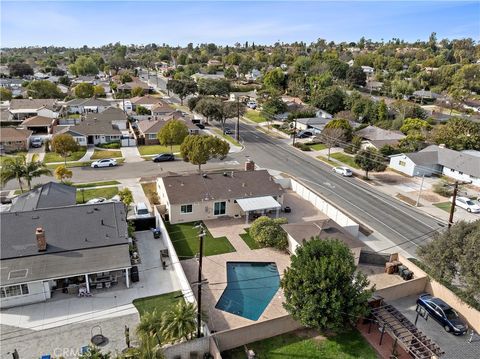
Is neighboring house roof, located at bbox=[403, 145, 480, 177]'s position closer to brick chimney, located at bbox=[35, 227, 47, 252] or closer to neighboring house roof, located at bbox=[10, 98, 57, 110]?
brick chimney, located at bbox=[35, 227, 47, 252]

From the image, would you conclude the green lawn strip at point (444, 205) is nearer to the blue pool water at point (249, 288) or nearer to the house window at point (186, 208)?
the blue pool water at point (249, 288)

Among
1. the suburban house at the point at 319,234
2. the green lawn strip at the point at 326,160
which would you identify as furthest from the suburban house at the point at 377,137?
the suburban house at the point at 319,234

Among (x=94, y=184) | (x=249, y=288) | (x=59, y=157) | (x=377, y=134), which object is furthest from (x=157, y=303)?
(x=377, y=134)

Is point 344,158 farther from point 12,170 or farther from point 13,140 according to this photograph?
point 13,140

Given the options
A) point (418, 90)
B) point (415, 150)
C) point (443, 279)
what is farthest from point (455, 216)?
point (418, 90)

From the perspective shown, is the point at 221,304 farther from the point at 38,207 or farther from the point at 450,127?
the point at 450,127
